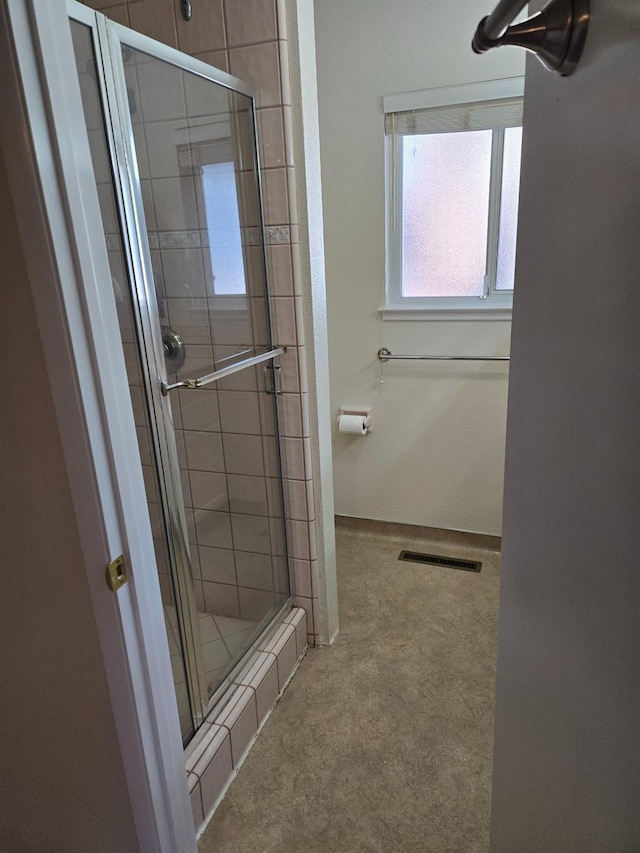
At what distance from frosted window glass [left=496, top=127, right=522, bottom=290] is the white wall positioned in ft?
0.69

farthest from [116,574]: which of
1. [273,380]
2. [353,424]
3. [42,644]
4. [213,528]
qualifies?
[353,424]

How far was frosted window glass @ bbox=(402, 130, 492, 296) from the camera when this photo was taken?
2.30m

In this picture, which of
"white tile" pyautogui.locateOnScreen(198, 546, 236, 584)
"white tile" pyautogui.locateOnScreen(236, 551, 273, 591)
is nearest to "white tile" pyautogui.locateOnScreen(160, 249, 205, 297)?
"white tile" pyautogui.locateOnScreen(198, 546, 236, 584)

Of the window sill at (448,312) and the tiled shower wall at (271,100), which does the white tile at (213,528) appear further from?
the window sill at (448,312)

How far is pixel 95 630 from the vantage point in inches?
34.1

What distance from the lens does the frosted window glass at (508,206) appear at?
7.23 feet

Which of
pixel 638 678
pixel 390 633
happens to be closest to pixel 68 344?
Answer: pixel 638 678

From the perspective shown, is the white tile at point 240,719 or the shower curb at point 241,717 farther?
the white tile at point 240,719

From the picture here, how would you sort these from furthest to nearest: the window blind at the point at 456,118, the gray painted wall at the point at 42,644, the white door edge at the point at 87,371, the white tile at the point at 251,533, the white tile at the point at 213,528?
the window blind at the point at 456,118
the white tile at the point at 251,533
the white tile at the point at 213,528
the gray painted wall at the point at 42,644
the white door edge at the point at 87,371

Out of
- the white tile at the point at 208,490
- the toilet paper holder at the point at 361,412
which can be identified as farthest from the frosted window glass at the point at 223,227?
the toilet paper holder at the point at 361,412

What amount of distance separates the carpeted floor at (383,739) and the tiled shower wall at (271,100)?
0.75m

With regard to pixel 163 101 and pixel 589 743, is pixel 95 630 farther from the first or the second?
pixel 163 101

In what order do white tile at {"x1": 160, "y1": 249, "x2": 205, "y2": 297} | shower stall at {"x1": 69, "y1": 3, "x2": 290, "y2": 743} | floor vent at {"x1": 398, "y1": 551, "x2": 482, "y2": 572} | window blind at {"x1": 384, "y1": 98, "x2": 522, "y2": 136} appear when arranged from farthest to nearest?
floor vent at {"x1": 398, "y1": 551, "x2": 482, "y2": 572}
window blind at {"x1": 384, "y1": 98, "x2": 522, "y2": 136}
white tile at {"x1": 160, "y1": 249, "x2": 205, "y2": 297}
shower stall at {"x1": 69, "y1": 3, "x2": 290, "y2": 743}

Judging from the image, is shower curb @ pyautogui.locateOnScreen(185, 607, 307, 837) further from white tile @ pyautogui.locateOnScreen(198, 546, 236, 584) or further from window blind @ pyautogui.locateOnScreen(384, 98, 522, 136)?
window blind @ pyautogui.locateOnScreen(384, 98, 522, 136)
